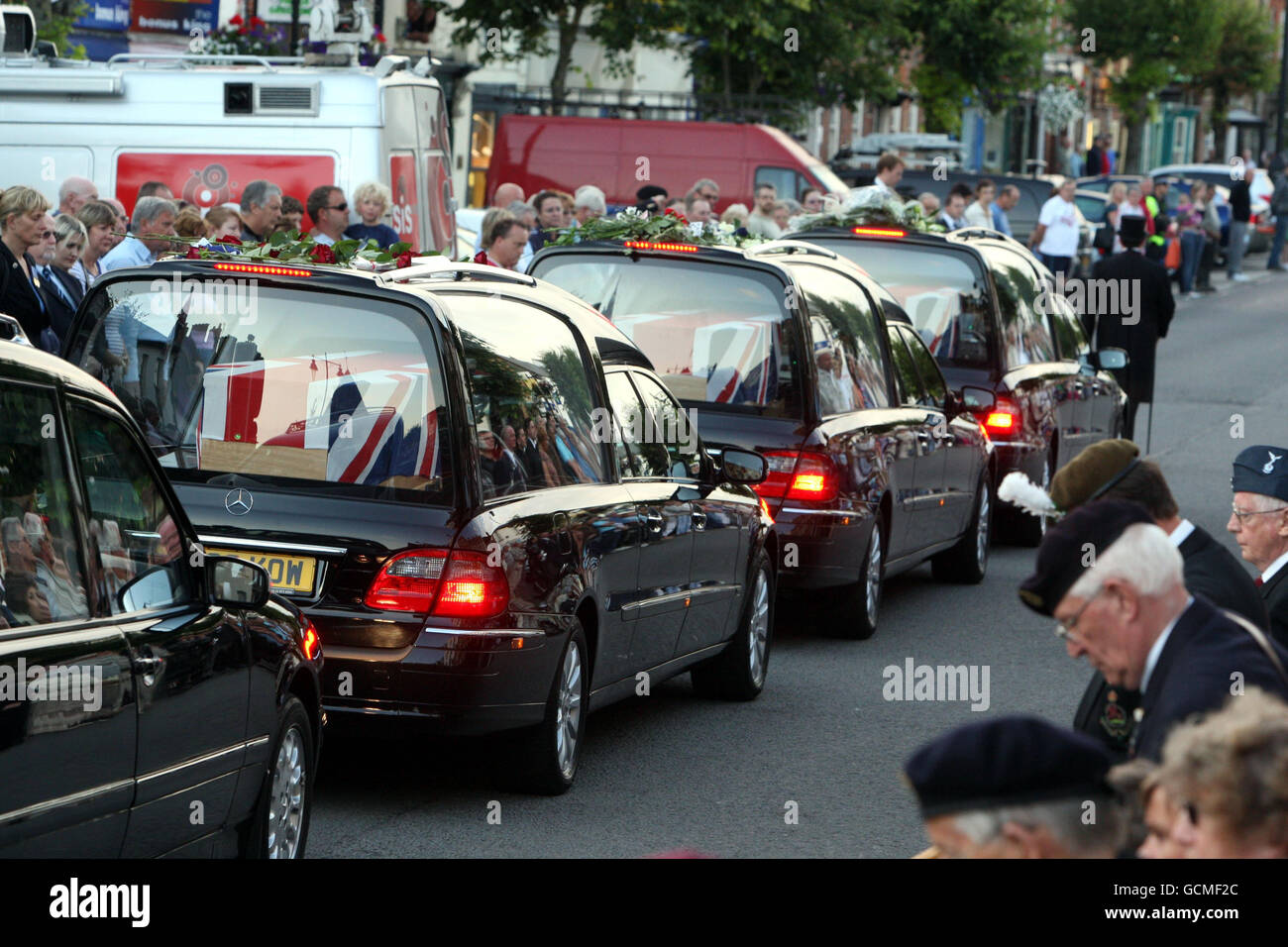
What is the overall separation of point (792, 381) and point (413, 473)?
369cm

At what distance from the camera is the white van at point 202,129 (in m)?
15.7

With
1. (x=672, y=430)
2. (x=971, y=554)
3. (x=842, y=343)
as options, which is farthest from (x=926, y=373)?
(x=672, y=430)

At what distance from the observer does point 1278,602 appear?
20.0ft

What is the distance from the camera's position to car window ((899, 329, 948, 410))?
1258 centimetres

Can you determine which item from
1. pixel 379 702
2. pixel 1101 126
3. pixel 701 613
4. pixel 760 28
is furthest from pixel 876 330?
pixel 1101 126

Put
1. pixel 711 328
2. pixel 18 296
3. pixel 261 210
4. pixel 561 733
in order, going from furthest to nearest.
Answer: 1. pixel 261 210
2. pixel 711 328
3. pixel 18 296
4. pixel 561 733

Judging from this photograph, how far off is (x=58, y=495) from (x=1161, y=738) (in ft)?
8.22

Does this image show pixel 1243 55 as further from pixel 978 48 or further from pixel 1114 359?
pixel 1114 359

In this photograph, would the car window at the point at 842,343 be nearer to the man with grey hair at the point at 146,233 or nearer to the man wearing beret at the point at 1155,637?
the man with grey hair at the point at 146,233

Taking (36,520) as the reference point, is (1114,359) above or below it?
below

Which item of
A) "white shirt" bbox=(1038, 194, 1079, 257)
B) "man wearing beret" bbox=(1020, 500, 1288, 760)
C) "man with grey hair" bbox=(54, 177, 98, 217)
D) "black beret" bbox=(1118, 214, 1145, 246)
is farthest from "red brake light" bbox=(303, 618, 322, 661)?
"white shirt" bbox=(1038, 194, 1079, 257)

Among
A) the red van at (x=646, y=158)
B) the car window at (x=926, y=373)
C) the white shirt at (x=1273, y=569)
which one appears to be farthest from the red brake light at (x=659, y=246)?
the red van at (x=646, y=158)

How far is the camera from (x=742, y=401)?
35.3 feet

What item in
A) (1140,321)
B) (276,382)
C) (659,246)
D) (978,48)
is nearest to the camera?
(276,382)
